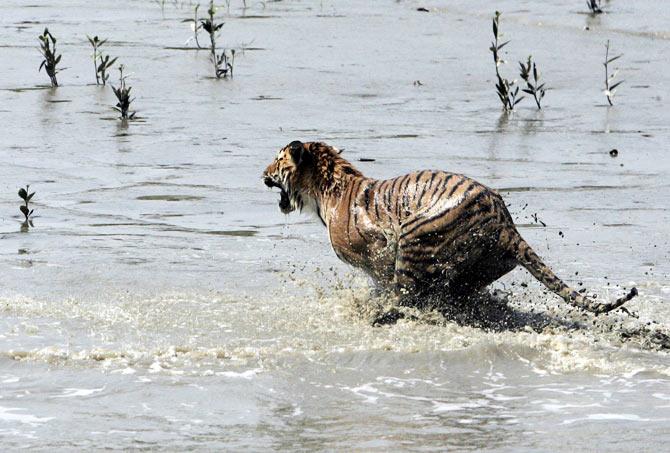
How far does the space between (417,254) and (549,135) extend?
548 centimetres

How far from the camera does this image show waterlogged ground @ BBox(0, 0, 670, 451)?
6.10m

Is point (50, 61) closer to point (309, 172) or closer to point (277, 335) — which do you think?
point (309, 172)

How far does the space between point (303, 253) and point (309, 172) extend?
3.42 ft

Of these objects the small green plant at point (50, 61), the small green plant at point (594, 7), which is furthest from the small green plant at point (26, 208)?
the small green plant at point (594, 7)

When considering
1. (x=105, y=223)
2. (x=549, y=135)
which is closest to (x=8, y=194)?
(x=105, y=223)

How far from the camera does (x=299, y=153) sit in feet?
27.9

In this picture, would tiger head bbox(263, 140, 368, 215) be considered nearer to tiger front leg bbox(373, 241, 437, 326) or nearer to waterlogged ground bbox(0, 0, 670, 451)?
waterlogged ground bbox(0, 0, 670, 451)

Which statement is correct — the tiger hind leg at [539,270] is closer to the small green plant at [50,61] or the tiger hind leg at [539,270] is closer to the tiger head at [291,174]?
the tiger head at [291,174]

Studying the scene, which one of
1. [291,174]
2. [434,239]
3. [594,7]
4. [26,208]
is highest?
[594,7]

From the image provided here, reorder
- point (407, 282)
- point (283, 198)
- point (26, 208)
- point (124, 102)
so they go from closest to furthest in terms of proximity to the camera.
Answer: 1. point (407, 282)
2. point (283, 198)
3. point (26, 208)
4. point (124, 102)

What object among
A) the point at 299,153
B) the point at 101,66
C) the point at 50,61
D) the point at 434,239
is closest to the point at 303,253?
the point at 299,153

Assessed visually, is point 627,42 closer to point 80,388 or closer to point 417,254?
point 417,254

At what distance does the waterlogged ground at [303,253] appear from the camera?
6102 mm

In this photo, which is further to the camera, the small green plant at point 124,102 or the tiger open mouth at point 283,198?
the small green plant at point 124,102
